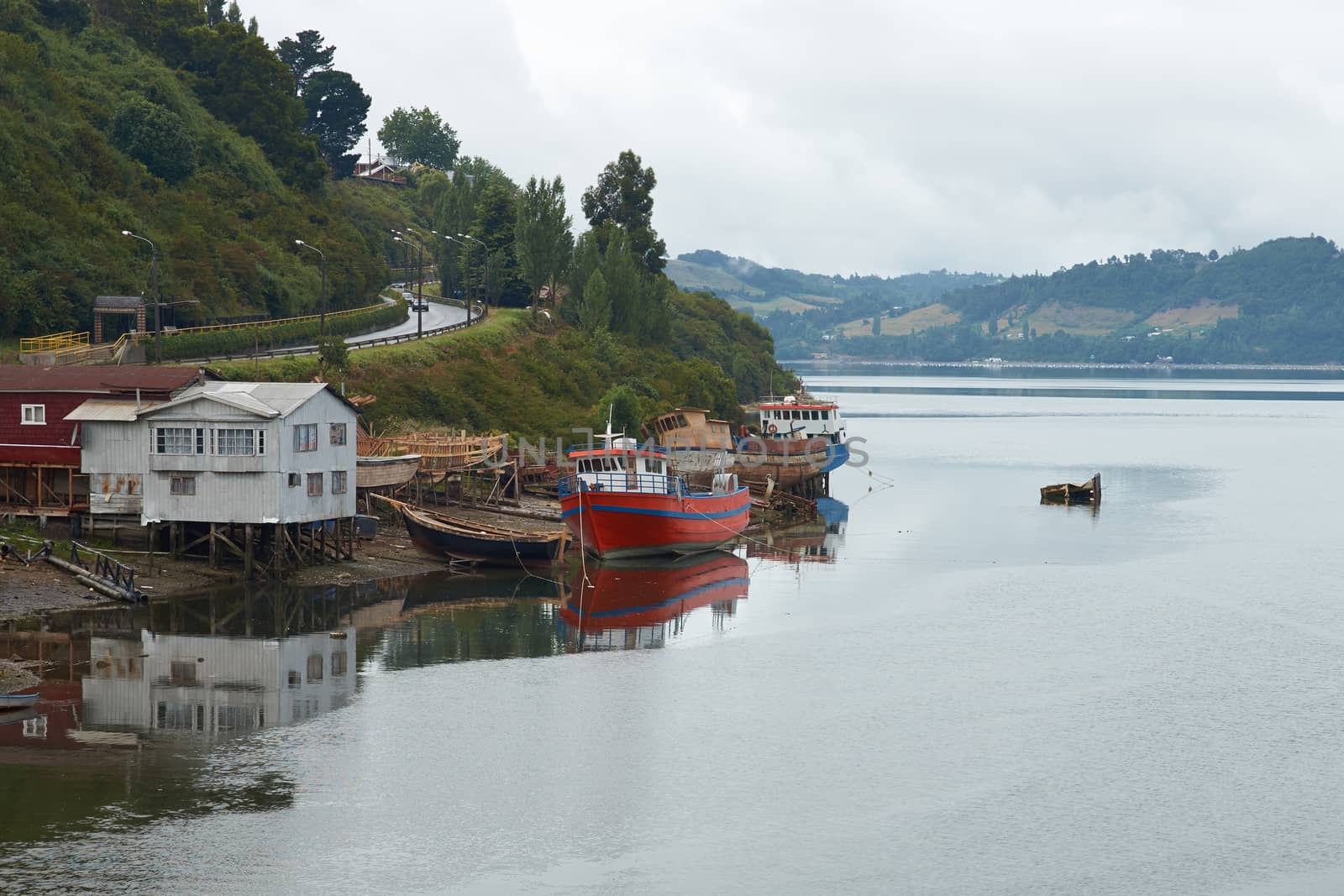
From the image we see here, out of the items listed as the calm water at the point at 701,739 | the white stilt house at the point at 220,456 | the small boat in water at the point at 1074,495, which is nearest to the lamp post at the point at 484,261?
the small boat in water at the point at 1074,495

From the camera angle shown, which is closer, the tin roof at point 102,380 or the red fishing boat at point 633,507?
the tin roof at point 102,380

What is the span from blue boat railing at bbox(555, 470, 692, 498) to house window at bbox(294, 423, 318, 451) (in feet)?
54.0

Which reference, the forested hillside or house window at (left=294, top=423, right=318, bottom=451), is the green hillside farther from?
house window at (left=294, top=423, right=318, bottom=451)

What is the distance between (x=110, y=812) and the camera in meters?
38.8

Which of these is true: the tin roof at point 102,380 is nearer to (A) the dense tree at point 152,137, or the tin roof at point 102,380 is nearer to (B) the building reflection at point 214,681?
(B) the building reflection at point 214,681

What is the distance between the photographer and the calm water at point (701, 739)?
3759 cm

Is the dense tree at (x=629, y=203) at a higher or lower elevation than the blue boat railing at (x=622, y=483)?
higher

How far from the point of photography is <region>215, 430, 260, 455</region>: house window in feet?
216

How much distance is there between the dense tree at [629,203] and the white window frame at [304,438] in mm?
113677

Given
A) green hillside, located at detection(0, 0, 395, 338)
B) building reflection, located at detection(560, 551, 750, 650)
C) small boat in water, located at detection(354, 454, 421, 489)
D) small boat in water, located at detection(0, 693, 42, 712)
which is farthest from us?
green hillside, located at detection(0, 0, 395, 338)

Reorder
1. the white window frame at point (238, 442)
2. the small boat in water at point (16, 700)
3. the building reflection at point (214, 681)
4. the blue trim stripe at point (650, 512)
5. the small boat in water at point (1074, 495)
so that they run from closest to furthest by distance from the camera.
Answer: the small boat in water at point (16, 700)
the building reflection at point (214, 681)
the white window frame at point (238, 442)
the blue trim stripe at point (650, 512)
the small boat in water at point (1074, 495)

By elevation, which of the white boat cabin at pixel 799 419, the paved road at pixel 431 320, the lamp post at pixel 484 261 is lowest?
the white boat cabin at pixel 799 419

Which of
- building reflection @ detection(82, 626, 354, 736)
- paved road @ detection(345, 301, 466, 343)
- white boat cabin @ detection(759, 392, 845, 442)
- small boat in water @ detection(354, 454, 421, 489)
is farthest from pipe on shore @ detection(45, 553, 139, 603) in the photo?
white boat cabin @ detection(759, 392, 845, 442)

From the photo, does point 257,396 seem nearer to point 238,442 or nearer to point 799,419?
point 238,442
